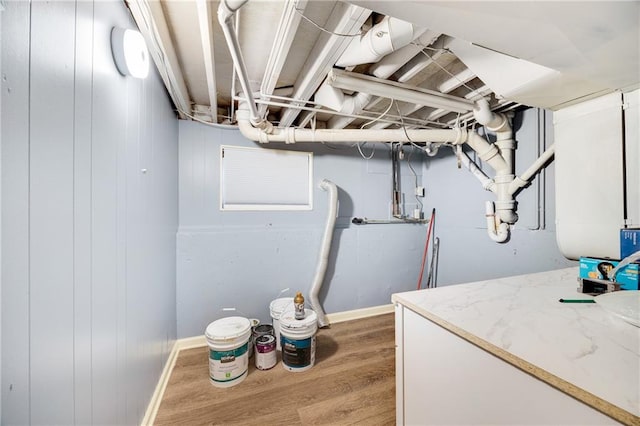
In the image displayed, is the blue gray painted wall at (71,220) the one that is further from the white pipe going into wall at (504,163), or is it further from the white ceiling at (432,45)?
the white pipe going into wall at (504,163)

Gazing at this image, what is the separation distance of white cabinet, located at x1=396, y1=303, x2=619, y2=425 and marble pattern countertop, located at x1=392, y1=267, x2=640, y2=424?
4 cm

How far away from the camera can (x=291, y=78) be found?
1771 mm

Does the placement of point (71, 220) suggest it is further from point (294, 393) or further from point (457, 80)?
point (457, 80)

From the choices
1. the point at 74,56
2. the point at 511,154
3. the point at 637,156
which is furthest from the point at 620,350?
the point at 511,154

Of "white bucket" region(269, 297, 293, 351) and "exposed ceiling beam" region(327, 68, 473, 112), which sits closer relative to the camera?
"exposed ceiling beam" region(327, 68, 473, 112)

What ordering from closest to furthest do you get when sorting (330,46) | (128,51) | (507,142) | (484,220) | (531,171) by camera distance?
(128,51) < (330,46) < (531,171) < (507,142) < (484,220)

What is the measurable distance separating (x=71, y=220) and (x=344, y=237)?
7.37 ft

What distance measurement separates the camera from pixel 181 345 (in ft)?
6.86

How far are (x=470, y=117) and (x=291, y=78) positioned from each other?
159cm

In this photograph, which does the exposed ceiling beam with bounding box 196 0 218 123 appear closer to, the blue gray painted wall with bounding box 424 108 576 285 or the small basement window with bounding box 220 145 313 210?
the small basement window with bounding box 220 145 313 210

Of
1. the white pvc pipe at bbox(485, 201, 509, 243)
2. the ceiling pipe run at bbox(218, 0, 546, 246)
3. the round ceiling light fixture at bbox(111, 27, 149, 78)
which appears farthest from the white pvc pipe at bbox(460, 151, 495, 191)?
the round ceiling light fixture at bbox(111, 27, 149, 78)

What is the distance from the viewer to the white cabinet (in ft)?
1.76

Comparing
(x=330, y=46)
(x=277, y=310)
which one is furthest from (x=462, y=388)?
(x=277, y=310)

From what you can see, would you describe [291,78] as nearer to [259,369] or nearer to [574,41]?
[574,41]
